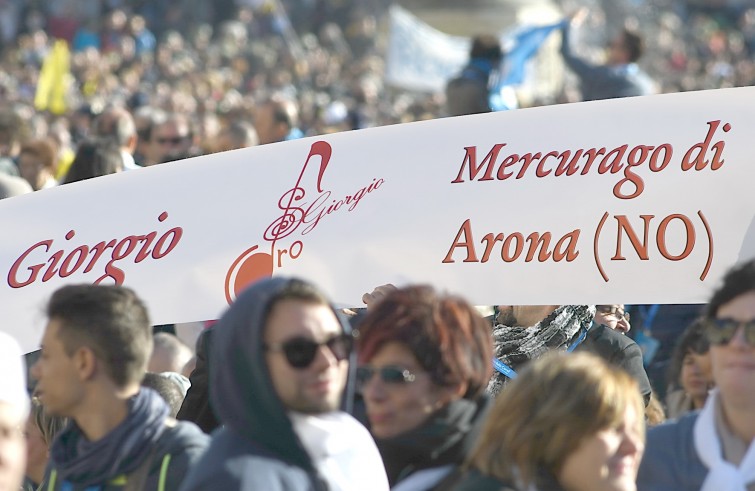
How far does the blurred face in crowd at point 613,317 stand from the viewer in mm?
6176

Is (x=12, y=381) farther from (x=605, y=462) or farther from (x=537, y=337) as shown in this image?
(x=537, y=337)

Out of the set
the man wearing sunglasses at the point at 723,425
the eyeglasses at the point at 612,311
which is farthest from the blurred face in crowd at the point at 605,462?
the eyeglasses at the point at 612,311

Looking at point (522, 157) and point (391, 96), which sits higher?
point (391, 96)

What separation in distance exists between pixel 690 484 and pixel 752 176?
1971 millimetres

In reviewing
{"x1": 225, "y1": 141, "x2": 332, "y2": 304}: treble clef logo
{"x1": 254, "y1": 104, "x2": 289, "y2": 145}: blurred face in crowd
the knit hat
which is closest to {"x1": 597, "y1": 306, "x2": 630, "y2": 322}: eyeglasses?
{"x1": 225, "y1": 141, "x2": 332, "y2": 304}: treble clef logo

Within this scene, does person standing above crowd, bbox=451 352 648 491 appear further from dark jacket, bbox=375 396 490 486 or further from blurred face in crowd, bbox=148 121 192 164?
blurred face in crowd, bbox=148 121 192 164

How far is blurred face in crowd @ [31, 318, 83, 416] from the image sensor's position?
4.15 metres

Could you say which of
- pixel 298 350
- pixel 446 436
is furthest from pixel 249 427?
pixel 446 436

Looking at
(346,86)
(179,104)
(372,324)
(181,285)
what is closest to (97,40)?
(346,86)

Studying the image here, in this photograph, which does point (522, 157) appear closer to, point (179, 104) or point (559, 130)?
point (559, 130)

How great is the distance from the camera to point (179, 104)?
54.6 feet

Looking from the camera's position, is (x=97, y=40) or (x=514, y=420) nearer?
(x=514, y=420)

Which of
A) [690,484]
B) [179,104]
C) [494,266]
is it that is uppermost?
[179,104]

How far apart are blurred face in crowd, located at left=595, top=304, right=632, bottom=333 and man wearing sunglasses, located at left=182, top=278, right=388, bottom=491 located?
2.49 m
